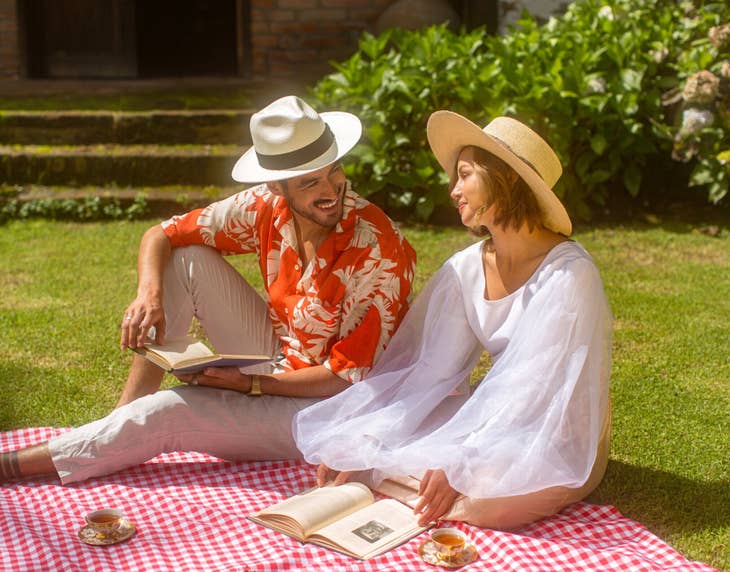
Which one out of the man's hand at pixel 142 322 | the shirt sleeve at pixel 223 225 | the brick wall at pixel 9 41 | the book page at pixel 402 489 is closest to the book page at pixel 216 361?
the man's hand at pixel 142 322

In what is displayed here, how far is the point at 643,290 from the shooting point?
573cm

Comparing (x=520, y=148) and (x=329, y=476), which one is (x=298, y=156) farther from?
(x=329, y=476)

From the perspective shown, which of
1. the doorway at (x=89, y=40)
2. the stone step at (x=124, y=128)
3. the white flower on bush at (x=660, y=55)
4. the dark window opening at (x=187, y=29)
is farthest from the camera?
the dark window opening at (x=187, y=29)

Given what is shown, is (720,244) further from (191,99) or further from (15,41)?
(15,41)

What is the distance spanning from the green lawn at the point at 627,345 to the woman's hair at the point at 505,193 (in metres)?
1.01

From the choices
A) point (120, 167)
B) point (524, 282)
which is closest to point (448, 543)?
point (524, 282)

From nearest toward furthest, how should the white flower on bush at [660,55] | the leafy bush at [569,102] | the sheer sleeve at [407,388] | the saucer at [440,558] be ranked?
the saucer at [440,558], the sheer sleeve at [407,388], the leafy bush at [569,102], the white flower on bush at [660,55]

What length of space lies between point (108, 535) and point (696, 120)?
4.82 meters

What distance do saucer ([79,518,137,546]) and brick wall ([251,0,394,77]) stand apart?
23.2 feet

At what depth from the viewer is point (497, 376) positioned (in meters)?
3.12

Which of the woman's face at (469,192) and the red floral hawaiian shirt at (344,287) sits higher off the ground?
the woman's face at (469,192)

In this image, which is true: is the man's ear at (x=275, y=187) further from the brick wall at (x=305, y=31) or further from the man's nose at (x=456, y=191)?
the brick wall at (x=305, y=31)

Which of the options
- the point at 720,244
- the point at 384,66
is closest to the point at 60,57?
the point at 384,66

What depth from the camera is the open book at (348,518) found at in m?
3.02
